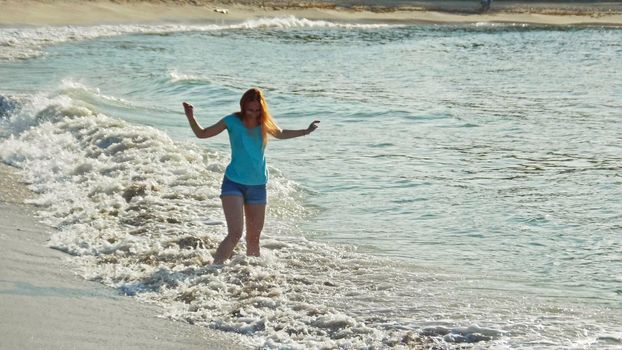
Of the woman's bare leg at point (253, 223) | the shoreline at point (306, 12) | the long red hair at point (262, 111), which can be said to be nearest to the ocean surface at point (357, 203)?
the woman's bare leg at point (253, 223)

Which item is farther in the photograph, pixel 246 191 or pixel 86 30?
pixel 86 30

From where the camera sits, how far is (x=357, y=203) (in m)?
12.0

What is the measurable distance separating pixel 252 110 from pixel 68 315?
7.15 feet

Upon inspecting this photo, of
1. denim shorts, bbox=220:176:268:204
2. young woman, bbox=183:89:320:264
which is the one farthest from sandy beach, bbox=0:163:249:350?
denim shorts, bbox=220:176:268:204

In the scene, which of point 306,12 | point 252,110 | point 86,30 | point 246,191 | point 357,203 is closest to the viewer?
point 252,110

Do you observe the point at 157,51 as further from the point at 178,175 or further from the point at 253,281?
the point at 253,281

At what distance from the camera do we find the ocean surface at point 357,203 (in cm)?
769

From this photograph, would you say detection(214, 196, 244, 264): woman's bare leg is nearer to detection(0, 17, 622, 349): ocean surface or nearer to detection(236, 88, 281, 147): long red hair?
detection(0, 17, 622, 349): ocean surface

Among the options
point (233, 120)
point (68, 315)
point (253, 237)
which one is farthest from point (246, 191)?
point (68, 315)

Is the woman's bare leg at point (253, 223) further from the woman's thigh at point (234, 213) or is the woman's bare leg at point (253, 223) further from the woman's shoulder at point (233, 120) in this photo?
the woman's shoulder at point (233, 120)

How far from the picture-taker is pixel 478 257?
966 centimetres

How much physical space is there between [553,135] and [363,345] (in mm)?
11343

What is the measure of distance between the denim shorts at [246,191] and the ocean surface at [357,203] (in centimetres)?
48

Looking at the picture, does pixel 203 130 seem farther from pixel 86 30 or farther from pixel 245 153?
pixel 86 30
